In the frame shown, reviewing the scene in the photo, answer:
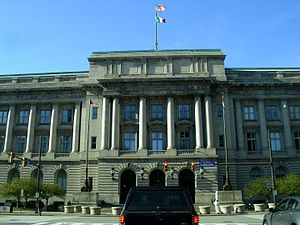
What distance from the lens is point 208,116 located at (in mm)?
50719

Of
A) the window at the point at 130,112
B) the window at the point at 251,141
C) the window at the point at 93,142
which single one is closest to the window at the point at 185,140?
the window at the point at 130,112

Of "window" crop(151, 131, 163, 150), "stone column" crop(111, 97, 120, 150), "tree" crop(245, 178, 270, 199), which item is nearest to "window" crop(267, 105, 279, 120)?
"tree" crop(245, 178, 270, 199)

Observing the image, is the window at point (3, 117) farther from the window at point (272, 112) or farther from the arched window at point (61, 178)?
the window at point (272, 112)

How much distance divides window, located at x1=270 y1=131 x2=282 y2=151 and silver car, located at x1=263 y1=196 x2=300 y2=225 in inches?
1628

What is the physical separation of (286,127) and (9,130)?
46.0 m

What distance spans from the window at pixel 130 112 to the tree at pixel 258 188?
20281 millimetres

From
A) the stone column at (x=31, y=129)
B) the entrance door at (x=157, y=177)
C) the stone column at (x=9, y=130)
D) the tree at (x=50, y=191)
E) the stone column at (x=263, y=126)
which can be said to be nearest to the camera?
the tree at (x=50, y=191)

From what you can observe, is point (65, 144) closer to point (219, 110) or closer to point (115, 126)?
point (115, 126)

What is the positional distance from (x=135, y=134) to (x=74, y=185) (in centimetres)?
1269

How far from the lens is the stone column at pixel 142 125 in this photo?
49969mm

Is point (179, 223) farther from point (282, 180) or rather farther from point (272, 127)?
point (272, 127)

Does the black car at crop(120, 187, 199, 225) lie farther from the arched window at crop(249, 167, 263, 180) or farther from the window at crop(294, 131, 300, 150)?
the window at crop(294, 131, 300, 150)

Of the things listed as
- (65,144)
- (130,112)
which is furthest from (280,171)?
(65,144)

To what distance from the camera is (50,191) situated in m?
48.1
